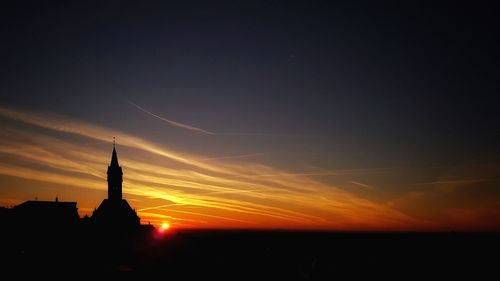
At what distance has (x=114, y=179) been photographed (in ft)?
227

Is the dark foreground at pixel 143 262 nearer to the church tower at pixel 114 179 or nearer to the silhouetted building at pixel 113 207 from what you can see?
the silhouetted building at pixel 113 207

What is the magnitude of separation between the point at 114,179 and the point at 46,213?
40.6 ft

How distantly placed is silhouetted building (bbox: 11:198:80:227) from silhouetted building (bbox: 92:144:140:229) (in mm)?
4270

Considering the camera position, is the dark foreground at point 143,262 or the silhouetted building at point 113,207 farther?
the silhouetted building at point 113,207

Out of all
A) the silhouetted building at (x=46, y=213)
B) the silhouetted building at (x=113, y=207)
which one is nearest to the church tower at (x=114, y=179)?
the silhouetted building at (x=113, y=207)

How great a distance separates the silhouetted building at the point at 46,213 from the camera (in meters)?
61.2

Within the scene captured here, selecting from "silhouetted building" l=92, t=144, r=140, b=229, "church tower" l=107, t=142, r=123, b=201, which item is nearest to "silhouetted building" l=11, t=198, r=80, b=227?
"silhouetted building" l=92, t=144, r=140, b=229

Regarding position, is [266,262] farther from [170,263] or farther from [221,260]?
[170,263]

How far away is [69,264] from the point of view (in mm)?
39781

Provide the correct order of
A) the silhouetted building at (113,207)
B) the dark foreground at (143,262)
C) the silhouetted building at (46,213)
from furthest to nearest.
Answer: the silhouetted building at (113,207), the silhouetted building at (46,213), the dark foreground at (143,262)

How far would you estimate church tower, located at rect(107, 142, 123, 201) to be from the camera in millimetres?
68875

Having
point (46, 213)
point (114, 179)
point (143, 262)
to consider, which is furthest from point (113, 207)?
point (143, 262)

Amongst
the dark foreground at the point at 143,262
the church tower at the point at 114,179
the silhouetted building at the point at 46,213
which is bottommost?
the dark foreground at the point at 143,262

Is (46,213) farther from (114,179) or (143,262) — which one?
(143,262)
